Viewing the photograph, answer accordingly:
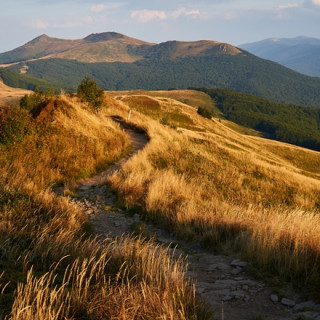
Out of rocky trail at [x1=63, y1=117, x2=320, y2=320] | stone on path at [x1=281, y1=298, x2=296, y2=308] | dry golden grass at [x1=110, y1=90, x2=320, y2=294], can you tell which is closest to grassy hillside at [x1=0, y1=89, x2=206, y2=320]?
rocky trail at [x1=63, y1=117, x2=320, y2=320]

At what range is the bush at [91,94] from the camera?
2689 cm

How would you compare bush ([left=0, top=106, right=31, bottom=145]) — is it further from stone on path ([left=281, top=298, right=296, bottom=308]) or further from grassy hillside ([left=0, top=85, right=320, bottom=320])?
stone on path ([left=281, top=298, right=296, bottom=308])

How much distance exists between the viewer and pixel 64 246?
4.89m

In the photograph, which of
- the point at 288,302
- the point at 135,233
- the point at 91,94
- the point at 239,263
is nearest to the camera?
the point at 288,302

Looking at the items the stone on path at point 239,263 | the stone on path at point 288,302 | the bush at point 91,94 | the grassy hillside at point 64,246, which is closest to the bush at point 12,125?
the grassy hillside at point 64,246

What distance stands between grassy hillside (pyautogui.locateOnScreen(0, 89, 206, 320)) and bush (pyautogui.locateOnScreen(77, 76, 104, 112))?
8.04 metres

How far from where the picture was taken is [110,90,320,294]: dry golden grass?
5254 millimetres

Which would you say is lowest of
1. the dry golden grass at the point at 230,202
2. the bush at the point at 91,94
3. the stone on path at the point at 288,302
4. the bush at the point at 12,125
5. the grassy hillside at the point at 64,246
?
the dry golden grass at the point at 230,202

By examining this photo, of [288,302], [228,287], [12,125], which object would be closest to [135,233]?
[228,287]

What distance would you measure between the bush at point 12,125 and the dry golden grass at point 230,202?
16.8ft

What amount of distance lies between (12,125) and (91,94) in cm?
1401

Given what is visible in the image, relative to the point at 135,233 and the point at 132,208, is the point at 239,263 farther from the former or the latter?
the point at 132,208

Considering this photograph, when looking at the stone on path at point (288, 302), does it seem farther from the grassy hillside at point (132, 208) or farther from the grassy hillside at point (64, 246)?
the grassy hillside at point (64, 246)

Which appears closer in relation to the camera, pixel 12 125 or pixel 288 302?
pixel 288 302
